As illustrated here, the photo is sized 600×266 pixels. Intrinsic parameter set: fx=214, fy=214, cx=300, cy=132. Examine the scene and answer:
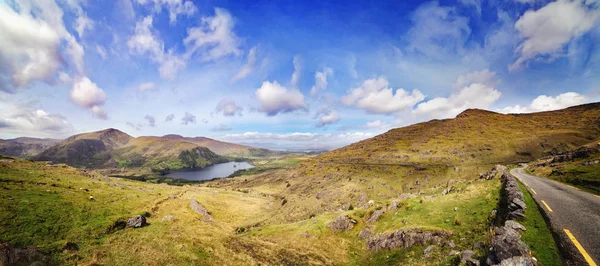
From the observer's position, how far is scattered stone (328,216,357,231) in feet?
104

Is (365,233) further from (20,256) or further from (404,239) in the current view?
(20,256)

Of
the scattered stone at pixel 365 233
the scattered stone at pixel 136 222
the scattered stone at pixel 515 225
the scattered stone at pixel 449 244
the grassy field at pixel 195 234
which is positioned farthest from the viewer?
the scattered stone at pixel 136 222

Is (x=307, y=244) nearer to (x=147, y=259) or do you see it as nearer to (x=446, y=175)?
(x=147, y=259)

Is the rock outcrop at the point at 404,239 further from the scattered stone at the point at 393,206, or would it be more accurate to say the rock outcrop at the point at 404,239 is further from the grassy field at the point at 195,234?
the scattered stone at the point at 393,206

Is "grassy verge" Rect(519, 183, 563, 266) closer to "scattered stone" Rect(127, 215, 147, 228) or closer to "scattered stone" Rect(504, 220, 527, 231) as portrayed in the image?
"scattered stone" Rect(504, 220, 527, 231)

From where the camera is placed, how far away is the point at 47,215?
28922 mm

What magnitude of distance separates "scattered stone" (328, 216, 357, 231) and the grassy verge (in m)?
19.6

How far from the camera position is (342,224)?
32188 mm

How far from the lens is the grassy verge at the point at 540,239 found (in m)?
10.3

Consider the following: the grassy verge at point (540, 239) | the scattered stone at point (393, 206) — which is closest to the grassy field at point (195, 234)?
the scattered stone at point (393, 206)

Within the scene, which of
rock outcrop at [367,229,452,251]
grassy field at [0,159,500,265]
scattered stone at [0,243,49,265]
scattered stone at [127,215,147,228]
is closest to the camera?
scattered stone at [0,243,49,265]

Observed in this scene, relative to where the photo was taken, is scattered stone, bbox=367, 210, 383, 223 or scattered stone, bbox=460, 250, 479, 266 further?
scattered stone, bbox=367, 210, 383, 223

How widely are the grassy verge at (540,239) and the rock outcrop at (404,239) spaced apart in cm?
561

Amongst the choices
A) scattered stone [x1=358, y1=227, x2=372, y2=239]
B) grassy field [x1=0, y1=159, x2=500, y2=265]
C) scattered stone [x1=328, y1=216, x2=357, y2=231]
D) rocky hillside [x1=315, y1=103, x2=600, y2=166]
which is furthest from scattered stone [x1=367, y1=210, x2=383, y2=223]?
rocky hillside [x1=315, y1=103, x2=600, y2=166]
